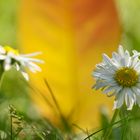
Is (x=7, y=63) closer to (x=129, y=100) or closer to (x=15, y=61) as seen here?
(x=15, y=61)

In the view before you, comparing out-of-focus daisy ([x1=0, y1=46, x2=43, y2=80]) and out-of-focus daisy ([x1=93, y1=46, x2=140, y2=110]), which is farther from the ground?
out-of-focus daisy ([x1=0, y1=46, x2=43, y2=80])

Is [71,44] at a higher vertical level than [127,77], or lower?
higher

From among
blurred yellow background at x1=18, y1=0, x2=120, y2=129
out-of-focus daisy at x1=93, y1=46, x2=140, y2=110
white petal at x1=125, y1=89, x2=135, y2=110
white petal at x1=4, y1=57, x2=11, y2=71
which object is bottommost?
white petal at x1=125, y1=89, x2=135, y2=110

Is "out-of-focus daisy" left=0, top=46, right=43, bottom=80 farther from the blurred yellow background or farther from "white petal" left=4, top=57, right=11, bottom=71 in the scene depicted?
the blurred yellow background

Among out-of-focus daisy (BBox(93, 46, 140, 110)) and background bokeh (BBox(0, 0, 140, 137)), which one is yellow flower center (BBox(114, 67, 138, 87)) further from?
background bokeh (BBox(0, 0, 140, 137))

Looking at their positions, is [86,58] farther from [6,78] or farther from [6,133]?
[6,133]

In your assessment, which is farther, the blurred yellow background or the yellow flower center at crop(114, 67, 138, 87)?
the blurred yellow background

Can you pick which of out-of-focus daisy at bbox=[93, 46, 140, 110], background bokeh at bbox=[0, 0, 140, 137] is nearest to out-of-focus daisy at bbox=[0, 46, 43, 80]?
out-of-focus daisy at bbox=[93, 46, 140, 110]

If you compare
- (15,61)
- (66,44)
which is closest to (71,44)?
(66,44)
